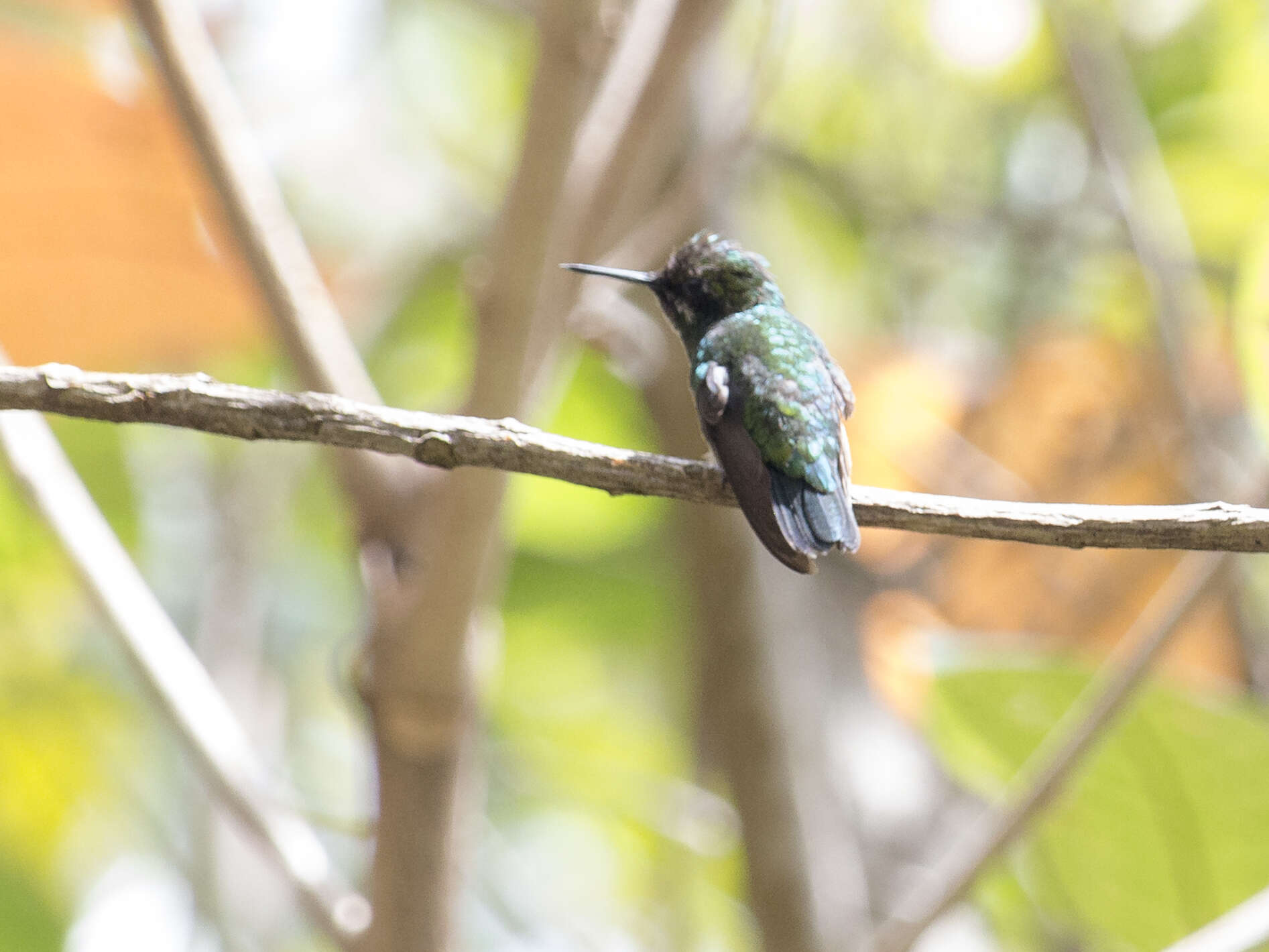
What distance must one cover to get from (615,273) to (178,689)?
0.82m

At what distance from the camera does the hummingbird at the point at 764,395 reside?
1.40 m

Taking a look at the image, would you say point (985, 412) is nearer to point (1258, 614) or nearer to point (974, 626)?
point (974, 626)

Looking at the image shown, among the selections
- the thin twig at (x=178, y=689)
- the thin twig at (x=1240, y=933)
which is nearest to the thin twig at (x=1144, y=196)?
the thin twig at (x=1240, y=933)

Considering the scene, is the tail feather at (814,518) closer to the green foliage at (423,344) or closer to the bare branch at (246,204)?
the bare branch at (246,204)

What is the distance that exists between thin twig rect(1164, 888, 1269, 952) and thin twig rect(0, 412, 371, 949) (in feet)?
3.46

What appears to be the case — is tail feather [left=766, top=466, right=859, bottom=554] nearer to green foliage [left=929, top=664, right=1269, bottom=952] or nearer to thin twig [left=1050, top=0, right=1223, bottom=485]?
green foliage [left=929, top=664, right=1269, bottom=952]

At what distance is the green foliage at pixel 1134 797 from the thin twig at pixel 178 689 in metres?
0.95

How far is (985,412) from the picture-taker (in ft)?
10.0

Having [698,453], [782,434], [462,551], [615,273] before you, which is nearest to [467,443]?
[462,551]

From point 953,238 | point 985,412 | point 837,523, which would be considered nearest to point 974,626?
point 985,412

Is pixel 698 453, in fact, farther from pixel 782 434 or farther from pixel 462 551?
pixel 462 551

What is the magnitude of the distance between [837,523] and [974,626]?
1.69 meters

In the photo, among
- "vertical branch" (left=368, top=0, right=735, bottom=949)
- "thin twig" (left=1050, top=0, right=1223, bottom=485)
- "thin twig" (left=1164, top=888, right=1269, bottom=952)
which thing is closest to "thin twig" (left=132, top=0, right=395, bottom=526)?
"vertical branch" (left=368, top=0, right=735, bottom=949)

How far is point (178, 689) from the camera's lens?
69.6 inches
